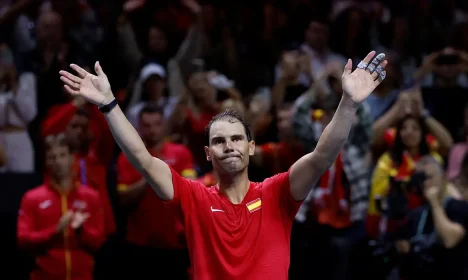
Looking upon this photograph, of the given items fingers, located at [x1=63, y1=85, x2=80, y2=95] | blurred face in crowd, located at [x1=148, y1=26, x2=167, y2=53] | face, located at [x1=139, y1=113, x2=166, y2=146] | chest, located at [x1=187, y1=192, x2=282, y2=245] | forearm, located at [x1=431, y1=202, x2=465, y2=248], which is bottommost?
forearm, located at [x1=431, y1=202, x2=465, y2=248]

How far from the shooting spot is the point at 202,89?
7.61 metres

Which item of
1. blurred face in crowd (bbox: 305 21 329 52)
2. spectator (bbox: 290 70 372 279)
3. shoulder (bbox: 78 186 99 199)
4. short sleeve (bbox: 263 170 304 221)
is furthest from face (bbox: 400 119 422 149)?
short sleeve (bbox: 263 170 304 221)

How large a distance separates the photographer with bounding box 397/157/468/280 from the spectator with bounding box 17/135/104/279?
2378 millimetres

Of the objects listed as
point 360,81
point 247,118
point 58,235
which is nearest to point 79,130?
point 58,235

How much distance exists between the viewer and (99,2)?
368 inches

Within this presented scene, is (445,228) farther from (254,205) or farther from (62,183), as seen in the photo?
(62,183)

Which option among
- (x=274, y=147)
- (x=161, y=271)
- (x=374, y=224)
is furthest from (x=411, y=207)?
(x=161, y=271)

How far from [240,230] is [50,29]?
4.77 metres

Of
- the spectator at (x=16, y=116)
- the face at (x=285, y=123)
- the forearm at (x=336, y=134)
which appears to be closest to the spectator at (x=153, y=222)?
the face at (x=285, y=123)

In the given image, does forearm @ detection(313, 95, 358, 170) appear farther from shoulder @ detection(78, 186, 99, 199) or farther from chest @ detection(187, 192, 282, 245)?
shoulder @ detection(78, 186, 99, 199)

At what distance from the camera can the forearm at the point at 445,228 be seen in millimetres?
6223

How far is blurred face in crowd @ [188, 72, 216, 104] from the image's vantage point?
7613 mm

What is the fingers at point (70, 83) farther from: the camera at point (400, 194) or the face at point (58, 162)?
the camera at point (400, 194)

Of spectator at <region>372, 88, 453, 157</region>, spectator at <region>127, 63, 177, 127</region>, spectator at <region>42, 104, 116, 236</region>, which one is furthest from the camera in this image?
spectator at <region>127, 63, 177, 127</region>
